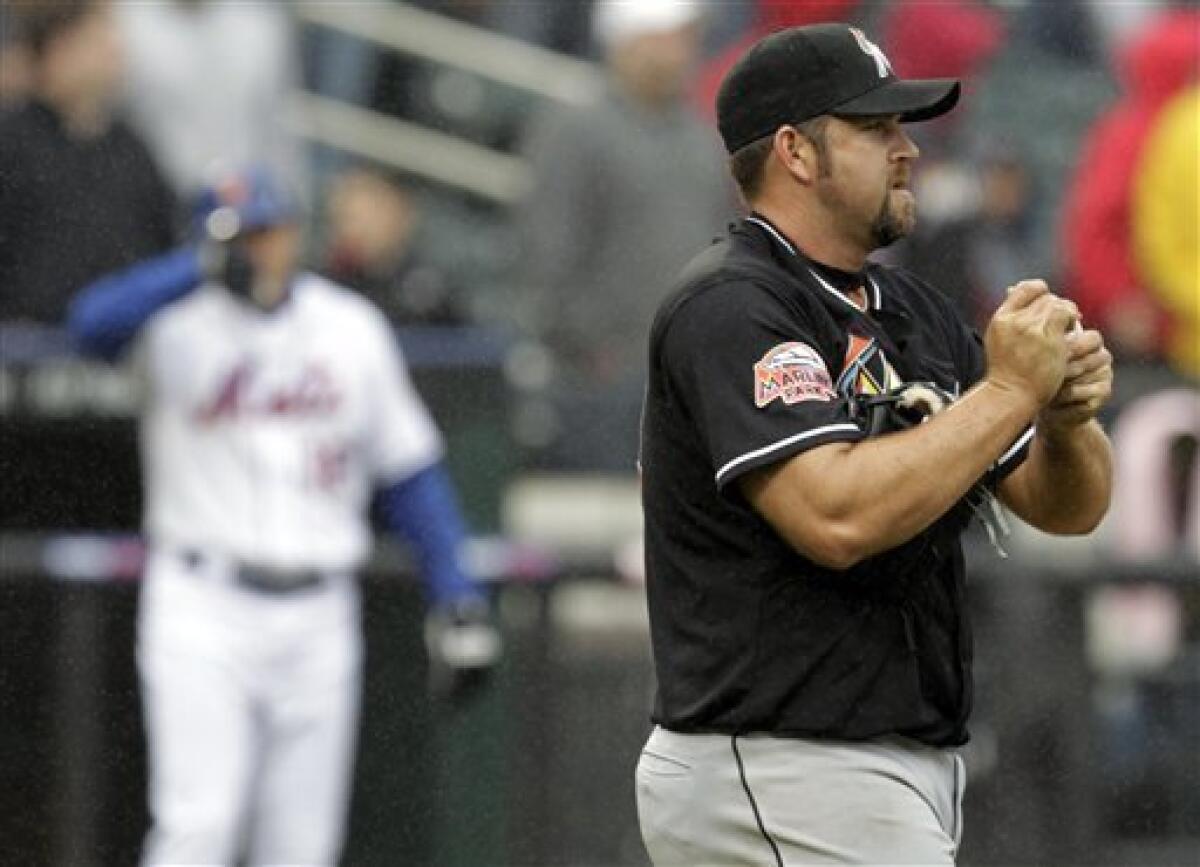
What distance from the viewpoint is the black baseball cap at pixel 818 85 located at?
13.1 ft

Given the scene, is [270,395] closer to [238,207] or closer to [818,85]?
[238,207]

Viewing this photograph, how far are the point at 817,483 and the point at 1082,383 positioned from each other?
1.53ft

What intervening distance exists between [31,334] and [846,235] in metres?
3.75

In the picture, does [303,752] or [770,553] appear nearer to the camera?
[770,553]

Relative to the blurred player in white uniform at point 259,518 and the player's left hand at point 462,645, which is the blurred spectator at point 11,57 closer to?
the blurred player in white uniform at point 259,518

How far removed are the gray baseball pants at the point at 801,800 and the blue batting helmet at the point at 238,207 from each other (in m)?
3.26

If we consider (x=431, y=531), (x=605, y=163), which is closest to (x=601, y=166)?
(x=605, y=163)

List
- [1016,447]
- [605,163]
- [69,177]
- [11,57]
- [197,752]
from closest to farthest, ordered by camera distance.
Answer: [1016,447]
[197,752]
[69,177]
[11,57]
[605,163]

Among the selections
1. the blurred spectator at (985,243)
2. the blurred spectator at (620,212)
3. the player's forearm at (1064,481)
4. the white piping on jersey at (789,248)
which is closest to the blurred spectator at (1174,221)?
the blurred spectator at (985,243)

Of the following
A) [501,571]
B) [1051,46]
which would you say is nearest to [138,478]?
[501,571]

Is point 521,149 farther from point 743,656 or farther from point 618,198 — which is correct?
point 743,656

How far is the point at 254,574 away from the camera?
704 centimetres

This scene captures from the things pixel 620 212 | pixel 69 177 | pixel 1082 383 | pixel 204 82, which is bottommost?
pixel 1082 383

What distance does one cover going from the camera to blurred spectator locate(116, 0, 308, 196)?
7977mm
